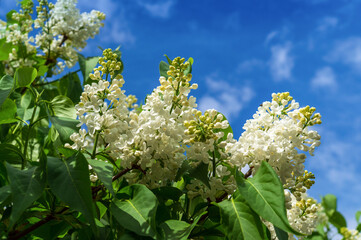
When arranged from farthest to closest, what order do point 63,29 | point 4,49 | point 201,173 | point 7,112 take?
point 63,29 → point 4,49 → point 7,112 → point 201,173

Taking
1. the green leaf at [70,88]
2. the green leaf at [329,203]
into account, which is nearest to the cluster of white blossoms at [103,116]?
the green leaf at [70,88]

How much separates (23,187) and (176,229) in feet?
1.38

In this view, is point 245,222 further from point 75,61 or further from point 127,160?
point 75,61

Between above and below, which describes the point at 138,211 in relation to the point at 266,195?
below

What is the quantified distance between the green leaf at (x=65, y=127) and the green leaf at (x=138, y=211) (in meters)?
0.37

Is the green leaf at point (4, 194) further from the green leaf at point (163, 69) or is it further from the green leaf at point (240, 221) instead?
the green leaf at point (163, 69)

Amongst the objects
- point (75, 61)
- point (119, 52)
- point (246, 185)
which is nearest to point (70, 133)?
point (246, 185)

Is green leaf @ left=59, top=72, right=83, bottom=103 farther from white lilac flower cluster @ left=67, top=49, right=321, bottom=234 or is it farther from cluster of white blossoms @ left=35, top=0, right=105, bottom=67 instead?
white lilac flower cluster @ left=67, top=49, right=321, bottom=234

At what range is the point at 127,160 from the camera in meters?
1.23

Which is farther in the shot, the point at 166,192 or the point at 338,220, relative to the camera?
the point at 338,220

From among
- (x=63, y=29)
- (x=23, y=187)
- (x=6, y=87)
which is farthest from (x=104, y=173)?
(x=63, y=29)

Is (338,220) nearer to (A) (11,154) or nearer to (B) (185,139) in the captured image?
(B) (185,139)

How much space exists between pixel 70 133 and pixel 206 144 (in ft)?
1.65

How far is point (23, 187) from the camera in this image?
0.99 meters
